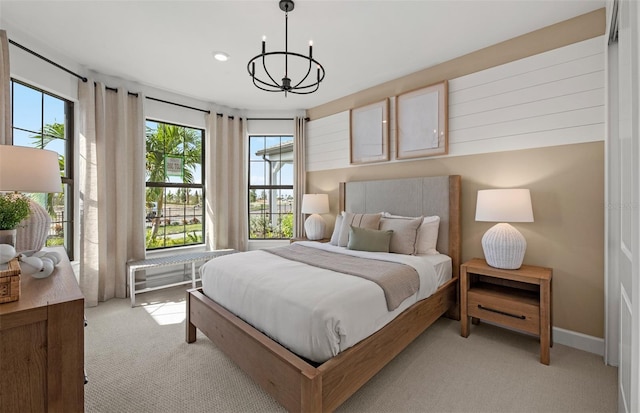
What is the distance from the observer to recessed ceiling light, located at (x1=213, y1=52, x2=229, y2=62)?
295cm

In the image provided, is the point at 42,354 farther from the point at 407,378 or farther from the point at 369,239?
the point at 369,239

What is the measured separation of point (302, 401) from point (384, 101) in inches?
133

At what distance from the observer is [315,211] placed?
13.6 feet

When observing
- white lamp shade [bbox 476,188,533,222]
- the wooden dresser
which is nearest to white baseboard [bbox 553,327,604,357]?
white lamp shade [bbox 476,188,533,222]

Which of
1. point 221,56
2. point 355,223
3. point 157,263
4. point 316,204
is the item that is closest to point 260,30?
point 221,56

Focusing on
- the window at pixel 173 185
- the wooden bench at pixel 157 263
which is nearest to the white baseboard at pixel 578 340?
the wooden bench at pixel 157 263

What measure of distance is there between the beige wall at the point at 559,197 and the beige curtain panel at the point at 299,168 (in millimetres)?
2457

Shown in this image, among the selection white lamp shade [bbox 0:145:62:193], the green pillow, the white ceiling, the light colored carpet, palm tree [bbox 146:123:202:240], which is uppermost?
the white ceiling

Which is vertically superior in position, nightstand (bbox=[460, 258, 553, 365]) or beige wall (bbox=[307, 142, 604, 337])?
beige wall (bbox=[307, 142, 604, 337])

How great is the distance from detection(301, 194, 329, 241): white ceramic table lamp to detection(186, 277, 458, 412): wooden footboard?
6.65 feet

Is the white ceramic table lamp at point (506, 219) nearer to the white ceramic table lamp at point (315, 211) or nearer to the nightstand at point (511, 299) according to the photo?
the nightstand at point (511, 299)

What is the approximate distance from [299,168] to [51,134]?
3.09 m

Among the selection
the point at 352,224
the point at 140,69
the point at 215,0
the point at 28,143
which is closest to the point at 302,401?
the point at 352,224

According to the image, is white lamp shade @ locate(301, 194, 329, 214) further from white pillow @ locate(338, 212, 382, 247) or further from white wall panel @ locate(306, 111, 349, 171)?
white pillow @ locate(338, 212, 382, 247)
